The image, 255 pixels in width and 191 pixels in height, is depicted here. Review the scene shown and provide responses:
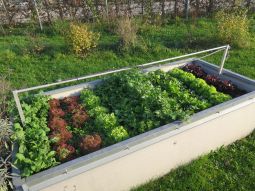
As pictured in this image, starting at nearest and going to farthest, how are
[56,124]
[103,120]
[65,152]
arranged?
[65,152] < [56,124] < [103,120]

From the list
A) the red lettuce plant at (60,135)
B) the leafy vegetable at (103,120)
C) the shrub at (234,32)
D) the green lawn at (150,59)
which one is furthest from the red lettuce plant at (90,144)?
the shrub at (234,32)

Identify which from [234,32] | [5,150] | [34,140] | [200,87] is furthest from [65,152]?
[234,32]

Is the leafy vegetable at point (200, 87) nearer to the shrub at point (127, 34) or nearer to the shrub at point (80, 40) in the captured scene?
the shrub at point (127, 34)

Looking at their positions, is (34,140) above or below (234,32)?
above

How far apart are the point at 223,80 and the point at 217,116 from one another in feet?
4.94

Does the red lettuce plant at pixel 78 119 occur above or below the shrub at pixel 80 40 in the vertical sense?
above

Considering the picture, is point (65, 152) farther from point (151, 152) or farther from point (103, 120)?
point (151, 152)

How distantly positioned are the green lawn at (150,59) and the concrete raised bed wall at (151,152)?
0.76 ft

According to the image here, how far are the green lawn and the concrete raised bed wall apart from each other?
23 centimetres

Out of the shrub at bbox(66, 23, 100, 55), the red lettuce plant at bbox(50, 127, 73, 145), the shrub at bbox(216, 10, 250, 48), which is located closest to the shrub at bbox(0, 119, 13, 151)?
the red lettuce plant at bbox(50, 127, 73, 145)

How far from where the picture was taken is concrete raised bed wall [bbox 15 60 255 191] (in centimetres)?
370

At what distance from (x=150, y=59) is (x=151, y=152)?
16.0 ft

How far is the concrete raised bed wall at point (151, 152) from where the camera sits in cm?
370

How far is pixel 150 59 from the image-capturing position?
29.0 ft
